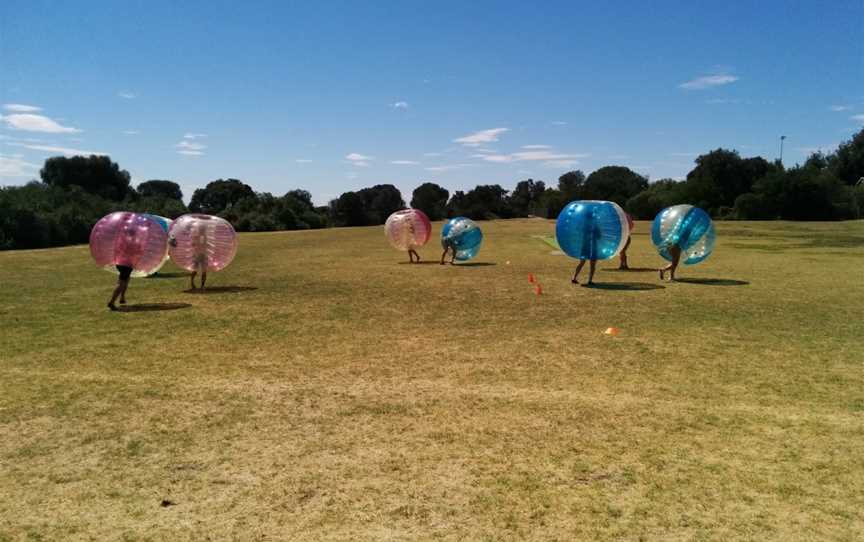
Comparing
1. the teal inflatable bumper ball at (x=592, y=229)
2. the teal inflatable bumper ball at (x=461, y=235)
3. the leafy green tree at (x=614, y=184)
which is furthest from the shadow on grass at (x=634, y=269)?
the leafy green tree at (x=614, y=184)

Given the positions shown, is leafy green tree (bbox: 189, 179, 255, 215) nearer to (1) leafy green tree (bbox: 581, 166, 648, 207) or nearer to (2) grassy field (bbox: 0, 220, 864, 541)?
(1) leafy green tree (bbox: 581, 166, 648, 207)

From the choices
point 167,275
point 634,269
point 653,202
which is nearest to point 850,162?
point 653,202

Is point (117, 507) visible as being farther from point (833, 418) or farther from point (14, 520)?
point (833, 418)

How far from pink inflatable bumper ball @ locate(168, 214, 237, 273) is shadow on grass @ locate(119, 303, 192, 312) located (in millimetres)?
1537

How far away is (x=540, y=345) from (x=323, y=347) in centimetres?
313

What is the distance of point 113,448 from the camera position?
18.4 feet

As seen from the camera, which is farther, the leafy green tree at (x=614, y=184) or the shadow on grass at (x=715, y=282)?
the leafy green tree at (x=614, y=184)

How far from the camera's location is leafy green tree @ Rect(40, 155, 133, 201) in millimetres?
71000

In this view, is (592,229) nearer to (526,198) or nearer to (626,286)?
(626,286)

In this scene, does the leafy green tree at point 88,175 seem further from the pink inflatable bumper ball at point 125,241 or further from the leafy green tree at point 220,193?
the pink inflatable bumper ball at point 125,241

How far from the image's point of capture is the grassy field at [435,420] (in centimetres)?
441

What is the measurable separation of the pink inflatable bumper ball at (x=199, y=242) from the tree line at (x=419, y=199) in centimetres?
2896

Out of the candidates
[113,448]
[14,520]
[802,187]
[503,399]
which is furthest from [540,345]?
[802,187]

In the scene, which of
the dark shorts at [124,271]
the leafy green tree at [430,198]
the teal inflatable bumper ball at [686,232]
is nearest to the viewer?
the dark shorts at [124,271]
